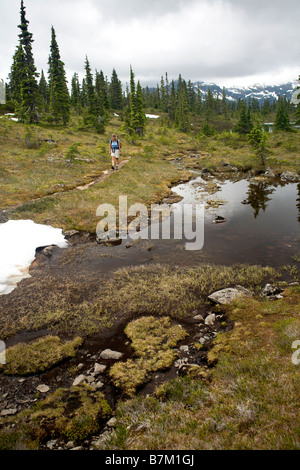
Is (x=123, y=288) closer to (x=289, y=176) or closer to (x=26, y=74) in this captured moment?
(x=289, y=176)

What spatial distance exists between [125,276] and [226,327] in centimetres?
493

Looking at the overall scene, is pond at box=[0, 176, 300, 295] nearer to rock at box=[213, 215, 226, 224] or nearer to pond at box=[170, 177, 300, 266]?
pond at box=[170, 177, 300, 266]

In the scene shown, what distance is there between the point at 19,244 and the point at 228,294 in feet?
35.7

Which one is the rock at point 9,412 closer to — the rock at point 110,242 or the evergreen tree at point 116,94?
Result: the rock at point 110,242

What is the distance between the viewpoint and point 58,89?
47312mm

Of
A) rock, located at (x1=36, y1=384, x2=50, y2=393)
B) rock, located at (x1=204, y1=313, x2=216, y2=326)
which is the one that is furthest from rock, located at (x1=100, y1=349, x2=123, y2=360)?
rock, located at (x1=204, y1=313, x2=216, y2=326)

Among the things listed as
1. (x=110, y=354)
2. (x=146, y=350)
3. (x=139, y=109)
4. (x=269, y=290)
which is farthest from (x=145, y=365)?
(x=139, y=109)

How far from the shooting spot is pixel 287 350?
5.62 meters

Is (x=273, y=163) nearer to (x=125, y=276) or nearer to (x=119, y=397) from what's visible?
(x=125, y=276)

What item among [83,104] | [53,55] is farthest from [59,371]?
[83,104]

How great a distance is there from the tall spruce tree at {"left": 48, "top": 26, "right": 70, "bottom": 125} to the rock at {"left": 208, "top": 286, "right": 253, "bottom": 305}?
50.4m

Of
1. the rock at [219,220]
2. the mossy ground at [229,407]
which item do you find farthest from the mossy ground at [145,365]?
the rock at [219,220]

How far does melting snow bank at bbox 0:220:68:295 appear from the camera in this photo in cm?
1075

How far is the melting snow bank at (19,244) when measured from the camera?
1075cm
